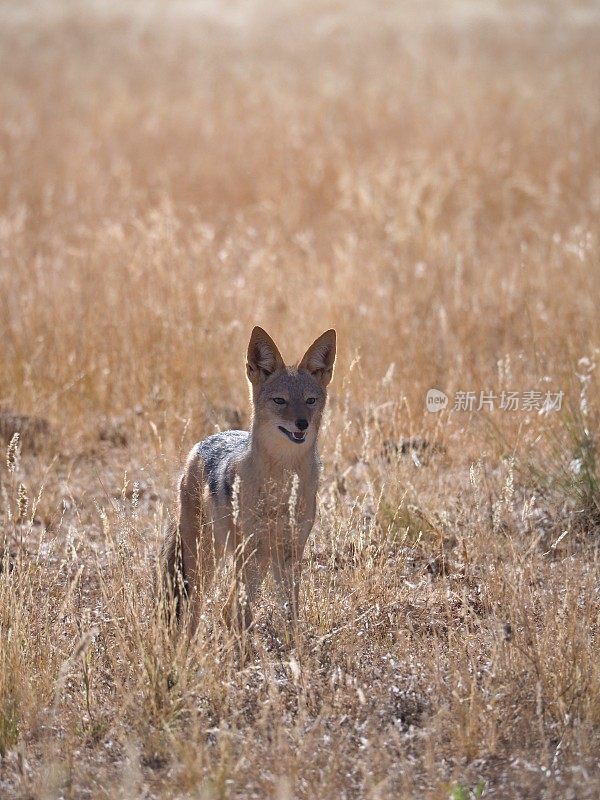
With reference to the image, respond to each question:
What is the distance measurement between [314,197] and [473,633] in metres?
8.06

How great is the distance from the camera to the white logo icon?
6.63 metres

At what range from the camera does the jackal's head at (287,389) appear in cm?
455

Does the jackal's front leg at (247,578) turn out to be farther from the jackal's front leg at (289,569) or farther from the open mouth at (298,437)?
the open mouth at (298,437)

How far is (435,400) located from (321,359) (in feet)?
6.67

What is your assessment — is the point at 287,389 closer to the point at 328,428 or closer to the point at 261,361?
the point at 261,361

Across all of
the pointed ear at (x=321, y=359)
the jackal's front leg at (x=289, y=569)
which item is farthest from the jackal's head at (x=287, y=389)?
the jackal's front leg at (x=289, y=569)

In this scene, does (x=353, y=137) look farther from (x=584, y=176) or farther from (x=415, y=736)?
(x=415, y=736)

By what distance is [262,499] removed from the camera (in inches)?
178

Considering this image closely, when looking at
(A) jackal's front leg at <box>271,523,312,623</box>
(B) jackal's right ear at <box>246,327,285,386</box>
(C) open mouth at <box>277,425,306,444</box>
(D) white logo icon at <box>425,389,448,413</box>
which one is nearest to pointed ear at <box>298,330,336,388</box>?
(B) jackal's right ear at <box>246,327,285,386</box>

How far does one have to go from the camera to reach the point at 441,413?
6.15m

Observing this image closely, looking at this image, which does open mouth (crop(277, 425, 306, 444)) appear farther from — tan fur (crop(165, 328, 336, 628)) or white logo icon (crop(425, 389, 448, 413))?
white logo icon (crop(425, 389, 448, 413))

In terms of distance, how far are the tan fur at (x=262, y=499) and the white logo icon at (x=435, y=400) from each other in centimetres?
193

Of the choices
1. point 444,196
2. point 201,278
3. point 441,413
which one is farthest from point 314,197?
point 441,413

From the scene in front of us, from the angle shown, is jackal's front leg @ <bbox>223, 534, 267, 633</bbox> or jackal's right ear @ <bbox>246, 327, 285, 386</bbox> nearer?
jackal's front leg @ <bbox>223, 534, 267, 633</bbox>
